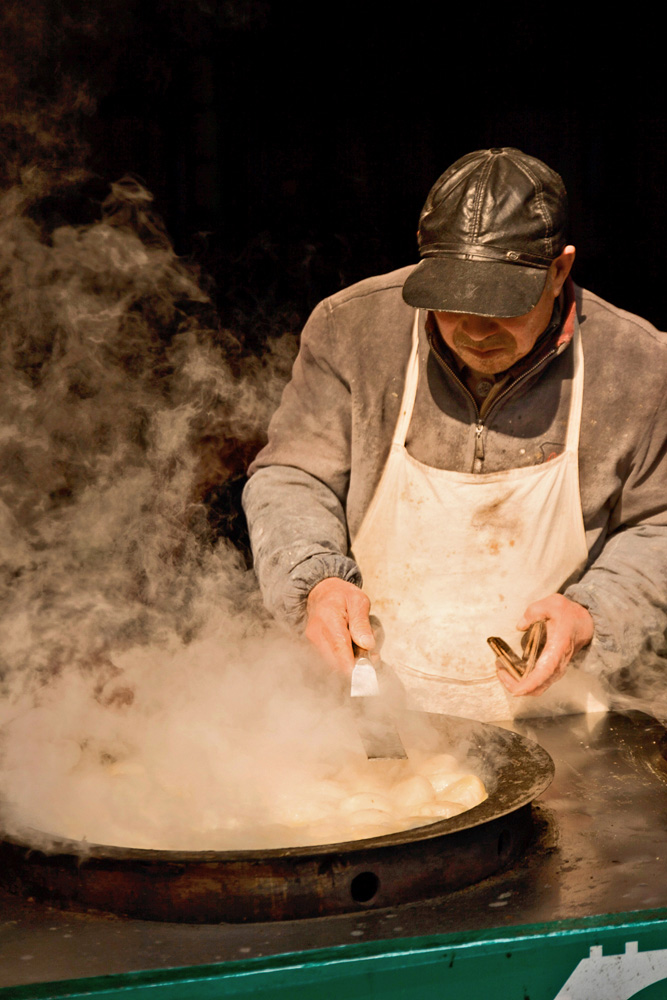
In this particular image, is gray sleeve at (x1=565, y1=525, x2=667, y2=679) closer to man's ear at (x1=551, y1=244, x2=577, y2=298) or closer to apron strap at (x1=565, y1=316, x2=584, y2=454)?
apron strap at (x1=565, y1=316, x2=584, y2=454)

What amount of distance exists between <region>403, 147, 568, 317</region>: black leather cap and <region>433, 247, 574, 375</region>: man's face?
10 cm

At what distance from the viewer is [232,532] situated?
14.0 ft

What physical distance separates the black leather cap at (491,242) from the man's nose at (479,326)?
0.47ft

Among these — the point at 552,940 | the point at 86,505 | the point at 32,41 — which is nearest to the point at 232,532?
the point at 86,505

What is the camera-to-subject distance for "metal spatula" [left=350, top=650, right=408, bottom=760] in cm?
195

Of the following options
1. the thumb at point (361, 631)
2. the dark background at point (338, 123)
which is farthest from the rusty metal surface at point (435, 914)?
the dark background at point (338, 123)

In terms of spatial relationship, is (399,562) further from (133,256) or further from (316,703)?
(133,256)

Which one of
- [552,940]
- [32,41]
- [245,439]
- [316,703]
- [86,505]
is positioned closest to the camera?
[552,940]

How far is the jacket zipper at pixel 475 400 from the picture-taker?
250 centimetres

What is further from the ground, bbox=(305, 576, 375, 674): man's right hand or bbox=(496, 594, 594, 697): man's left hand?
bbox=(305, 576, 375, 674): man's right hand

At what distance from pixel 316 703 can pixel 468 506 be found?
0.75 meters

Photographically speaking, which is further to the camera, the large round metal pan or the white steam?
the white steam

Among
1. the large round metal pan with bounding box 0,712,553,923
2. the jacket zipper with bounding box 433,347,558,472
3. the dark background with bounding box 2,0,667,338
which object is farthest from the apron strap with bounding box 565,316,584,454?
the dark background with bounding box 2,0,667,338

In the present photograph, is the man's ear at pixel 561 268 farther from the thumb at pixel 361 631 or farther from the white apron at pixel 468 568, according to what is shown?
the thumb at pixel 361 631
